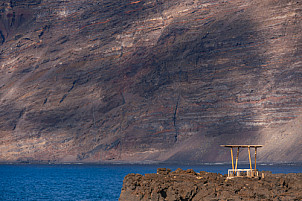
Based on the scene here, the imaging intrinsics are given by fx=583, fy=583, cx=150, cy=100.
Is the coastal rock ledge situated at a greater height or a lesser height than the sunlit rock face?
lesser

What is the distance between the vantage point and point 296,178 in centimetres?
3503

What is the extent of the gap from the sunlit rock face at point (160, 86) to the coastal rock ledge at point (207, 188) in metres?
88.3

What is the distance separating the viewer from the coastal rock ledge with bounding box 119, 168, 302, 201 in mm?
28938

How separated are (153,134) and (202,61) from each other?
72.2ft

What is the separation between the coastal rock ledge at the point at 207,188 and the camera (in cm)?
2894

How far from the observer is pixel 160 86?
14688 cm

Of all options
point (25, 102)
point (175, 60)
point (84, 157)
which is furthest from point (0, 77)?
point (175, 60)

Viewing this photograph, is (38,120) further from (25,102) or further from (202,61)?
(202,61)

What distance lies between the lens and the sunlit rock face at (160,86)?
132500 mm

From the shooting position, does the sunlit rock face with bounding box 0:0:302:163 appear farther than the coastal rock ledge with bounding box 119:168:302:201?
Yes

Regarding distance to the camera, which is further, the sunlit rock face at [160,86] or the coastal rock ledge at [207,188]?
the sunlit rock face at [160,86]

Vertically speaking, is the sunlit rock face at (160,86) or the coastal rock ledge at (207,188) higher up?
the sunlit rock face at (160,86)

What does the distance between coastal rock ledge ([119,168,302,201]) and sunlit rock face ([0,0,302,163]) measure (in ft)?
290

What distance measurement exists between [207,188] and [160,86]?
117 metres
